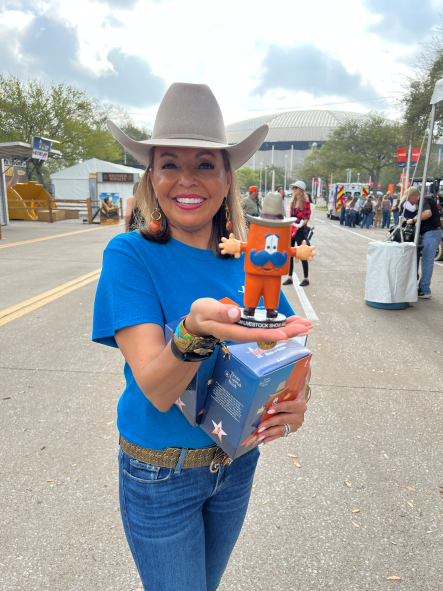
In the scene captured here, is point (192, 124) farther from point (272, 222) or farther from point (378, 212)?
point (378, 212)

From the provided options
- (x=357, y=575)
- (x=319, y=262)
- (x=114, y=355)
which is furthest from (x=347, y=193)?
(x=357, y=575)

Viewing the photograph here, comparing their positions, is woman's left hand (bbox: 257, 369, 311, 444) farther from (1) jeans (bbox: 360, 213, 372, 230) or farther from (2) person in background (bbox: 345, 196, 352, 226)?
(2) person in background (bbox: 345, 196, 352, 226)

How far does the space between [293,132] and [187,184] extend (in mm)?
133581

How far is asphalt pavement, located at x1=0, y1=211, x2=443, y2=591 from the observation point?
214cm

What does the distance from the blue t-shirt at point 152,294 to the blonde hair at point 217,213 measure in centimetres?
5

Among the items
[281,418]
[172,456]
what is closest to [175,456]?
[172,456]

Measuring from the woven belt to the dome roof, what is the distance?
124 m

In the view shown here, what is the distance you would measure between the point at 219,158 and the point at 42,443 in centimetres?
263

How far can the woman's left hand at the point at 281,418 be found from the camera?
117 centimetres

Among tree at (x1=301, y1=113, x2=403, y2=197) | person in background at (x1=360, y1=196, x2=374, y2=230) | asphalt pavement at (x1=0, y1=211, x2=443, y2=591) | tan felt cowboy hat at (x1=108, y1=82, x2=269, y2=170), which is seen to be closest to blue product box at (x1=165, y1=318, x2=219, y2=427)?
tan felt cowboy hat at (x1=108, y1=82, x2=269, y2=170)

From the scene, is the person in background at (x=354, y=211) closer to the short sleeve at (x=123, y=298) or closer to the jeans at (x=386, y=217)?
the jeans at (x=386, y=217)

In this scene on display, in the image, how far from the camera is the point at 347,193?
29.4m

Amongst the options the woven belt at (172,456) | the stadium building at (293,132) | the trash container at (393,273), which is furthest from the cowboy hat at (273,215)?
the stadium building at (293,132)

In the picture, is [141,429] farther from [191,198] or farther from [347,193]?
[347,193]
